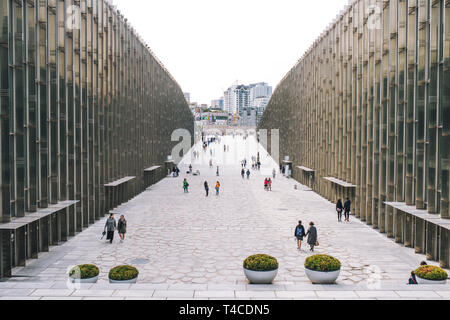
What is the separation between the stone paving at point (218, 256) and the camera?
41.2 ft

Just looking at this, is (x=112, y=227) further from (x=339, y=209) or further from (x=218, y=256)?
(x=339, y=209)

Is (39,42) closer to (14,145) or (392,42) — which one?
(14,145)

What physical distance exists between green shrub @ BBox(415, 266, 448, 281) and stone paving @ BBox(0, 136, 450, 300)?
605 mm

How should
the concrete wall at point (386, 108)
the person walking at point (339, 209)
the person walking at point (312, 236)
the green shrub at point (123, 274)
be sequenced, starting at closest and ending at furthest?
1. the green shrub at point (123, 274)
2. the concrete wall at point (386, 108)
3. the person walking at point (312, 236)
4. the person walking at point (339, 209)

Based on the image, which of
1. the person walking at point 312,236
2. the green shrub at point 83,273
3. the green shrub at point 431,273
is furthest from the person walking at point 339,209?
the green shrub at point 83,273

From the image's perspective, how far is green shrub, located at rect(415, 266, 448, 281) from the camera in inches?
536

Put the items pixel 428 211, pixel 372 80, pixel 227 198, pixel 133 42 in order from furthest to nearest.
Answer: pixel 133 42, pixel 227 198, pixel 372 80, pixel 428 211

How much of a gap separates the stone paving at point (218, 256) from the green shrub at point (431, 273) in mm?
605

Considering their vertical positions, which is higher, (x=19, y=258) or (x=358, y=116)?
(x=358, y=116)

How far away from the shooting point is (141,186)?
42.2 metres

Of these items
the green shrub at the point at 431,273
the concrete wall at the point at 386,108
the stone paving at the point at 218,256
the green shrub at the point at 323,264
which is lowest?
the stone paving at the point at 218,256

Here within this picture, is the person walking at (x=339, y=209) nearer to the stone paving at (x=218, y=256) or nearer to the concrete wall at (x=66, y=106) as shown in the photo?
the stone paving at (x=218, y=256)

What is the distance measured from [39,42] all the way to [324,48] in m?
26.7
